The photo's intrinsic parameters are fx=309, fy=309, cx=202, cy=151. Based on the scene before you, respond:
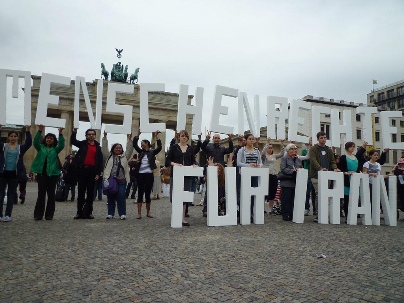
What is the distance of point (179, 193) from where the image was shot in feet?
20.9

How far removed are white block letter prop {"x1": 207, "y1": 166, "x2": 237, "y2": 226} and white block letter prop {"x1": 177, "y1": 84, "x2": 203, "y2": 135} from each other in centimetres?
127

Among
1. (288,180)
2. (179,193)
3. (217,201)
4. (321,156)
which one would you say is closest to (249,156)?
(288,180)

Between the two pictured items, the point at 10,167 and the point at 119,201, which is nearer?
the point at 10,167

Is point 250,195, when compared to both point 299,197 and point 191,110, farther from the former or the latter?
point 191,110

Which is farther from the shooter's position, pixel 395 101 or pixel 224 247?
pixel 395 101

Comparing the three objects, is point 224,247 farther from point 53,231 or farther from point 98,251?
point 53,231

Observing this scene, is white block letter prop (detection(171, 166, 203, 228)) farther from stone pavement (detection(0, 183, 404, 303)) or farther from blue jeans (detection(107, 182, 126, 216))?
blue jeans (detection(107, 182, 126, 216))

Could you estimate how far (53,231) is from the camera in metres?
5.60

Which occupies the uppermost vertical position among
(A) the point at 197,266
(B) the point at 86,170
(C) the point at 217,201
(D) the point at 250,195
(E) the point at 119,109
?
(E) the point at 119,109

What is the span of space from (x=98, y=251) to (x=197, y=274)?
161cm

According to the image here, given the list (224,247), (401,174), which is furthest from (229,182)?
(401,174)

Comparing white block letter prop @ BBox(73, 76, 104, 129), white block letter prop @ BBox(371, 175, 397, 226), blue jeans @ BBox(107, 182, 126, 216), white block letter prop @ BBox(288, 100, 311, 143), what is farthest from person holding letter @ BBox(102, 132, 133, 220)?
white block letter prop @ BBox(371, 175, 397, 226)

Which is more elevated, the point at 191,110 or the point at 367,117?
the point at 367,117

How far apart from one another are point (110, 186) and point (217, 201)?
270cm
